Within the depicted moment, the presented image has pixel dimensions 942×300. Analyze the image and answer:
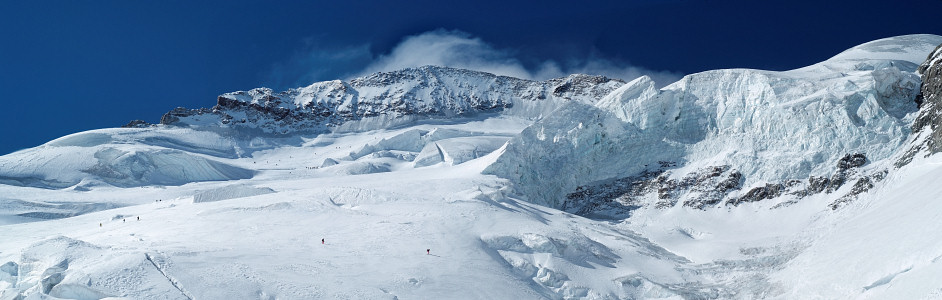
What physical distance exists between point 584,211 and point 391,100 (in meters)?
Result: 114

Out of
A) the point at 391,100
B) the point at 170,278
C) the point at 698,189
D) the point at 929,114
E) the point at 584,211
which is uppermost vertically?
the point at 391,100

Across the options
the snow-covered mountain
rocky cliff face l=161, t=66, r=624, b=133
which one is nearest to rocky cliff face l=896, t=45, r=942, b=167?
the snow-covered mountain

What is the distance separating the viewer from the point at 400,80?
7180 inches

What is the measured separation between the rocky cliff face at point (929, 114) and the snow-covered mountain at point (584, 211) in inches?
9.0

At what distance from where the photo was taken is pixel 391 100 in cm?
16825

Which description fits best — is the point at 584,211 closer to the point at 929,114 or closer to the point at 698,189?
the point at 698,189

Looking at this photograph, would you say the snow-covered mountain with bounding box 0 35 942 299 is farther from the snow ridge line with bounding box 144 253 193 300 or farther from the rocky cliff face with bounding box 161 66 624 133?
the rocky cliff face with bounding box 161 66 624 133

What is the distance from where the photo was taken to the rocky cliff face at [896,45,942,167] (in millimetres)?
43406

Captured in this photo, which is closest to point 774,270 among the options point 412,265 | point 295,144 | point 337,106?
point 412,265

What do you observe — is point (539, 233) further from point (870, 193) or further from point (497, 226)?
point (870, 193)

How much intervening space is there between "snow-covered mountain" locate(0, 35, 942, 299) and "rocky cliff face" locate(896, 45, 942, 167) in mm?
228

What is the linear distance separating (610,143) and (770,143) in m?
14.8

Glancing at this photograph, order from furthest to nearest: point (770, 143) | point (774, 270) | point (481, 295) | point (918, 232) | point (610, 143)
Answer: point (610, 143)
point (770, 143)
point (774, 270)
point (481, 295)
point (918, 232)

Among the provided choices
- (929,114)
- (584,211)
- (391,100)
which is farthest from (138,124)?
(929,114)
